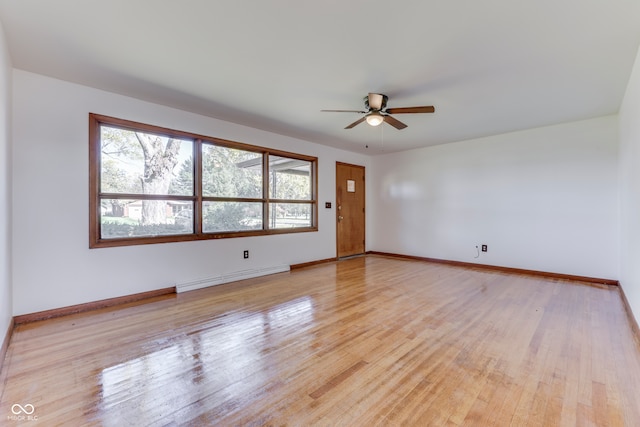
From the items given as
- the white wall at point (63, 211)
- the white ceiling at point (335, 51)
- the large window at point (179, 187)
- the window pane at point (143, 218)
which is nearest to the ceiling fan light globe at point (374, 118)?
the white ceiling at point (335, 51)

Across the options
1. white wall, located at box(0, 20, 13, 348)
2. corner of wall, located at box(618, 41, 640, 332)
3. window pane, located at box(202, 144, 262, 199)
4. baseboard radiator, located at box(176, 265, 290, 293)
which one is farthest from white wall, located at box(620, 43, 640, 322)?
white wall, located at box(0, 20, 13, 348)

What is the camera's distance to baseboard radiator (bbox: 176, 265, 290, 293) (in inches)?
144

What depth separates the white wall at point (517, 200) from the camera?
3.98 m

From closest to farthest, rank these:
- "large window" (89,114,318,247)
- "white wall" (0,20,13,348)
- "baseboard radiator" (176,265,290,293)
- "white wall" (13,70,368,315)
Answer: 1. "white wall" (0,20,13,348)
2. "white wall" (13,70,368,315)
3. "large window" (89,114,318,247)
4. "baseboard radiator" (176,265,290,293)

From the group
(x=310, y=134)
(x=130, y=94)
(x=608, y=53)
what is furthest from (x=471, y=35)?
(x=130, y=94)

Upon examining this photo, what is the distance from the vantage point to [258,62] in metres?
2.51

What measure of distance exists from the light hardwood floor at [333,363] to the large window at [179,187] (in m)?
0.97

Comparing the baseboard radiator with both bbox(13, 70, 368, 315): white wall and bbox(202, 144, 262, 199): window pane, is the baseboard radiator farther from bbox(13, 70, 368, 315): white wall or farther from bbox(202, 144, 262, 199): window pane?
bbox(202, 144, 262, 199): window pane

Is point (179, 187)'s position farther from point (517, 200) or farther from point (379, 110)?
point (517, 200)

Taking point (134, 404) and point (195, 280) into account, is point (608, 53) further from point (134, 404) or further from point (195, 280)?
point (195, 280)

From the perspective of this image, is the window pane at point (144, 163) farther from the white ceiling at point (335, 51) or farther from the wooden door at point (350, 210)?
the wooden door at point (350, 210)

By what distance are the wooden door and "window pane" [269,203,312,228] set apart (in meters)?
0.86

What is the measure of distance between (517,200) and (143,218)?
564 centimetres

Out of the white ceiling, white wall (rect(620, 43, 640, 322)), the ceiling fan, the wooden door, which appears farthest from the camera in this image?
the wooden door
